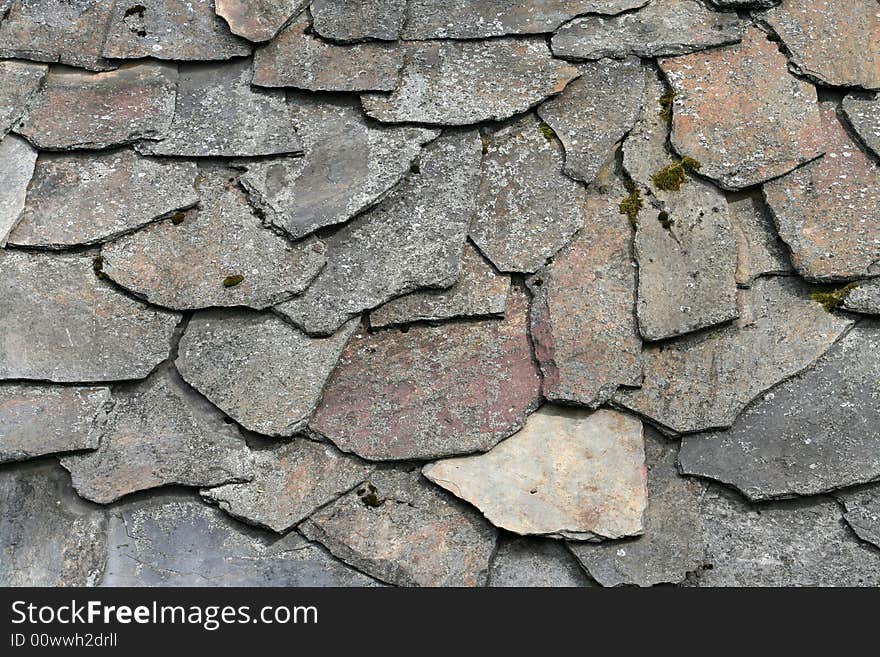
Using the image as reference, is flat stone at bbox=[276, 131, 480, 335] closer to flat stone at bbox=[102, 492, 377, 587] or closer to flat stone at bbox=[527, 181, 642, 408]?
flat stone at bbox=[527, 181, 642, 408]

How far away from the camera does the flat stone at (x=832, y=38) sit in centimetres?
322

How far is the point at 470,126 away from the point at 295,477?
1.15 metres

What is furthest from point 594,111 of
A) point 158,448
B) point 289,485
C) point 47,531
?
point 47,531

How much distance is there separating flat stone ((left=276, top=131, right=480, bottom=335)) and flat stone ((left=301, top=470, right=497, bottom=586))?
49 cm

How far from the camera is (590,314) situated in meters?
3.03

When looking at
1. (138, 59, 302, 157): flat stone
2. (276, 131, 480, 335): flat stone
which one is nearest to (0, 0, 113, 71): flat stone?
(138, 59, 302, 157): flat stone

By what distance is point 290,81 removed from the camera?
10.5 feet

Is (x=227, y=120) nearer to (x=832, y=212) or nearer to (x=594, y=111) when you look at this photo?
(x=594, y=111)

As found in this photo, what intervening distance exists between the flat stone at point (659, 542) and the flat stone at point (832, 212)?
686mm

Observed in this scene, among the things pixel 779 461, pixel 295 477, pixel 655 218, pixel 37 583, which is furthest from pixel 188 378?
pixel 779 461

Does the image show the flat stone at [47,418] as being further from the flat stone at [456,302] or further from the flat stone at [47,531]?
the flat stone at [456,302]

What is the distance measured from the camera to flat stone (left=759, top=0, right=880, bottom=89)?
322cm

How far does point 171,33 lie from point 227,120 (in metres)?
0.36

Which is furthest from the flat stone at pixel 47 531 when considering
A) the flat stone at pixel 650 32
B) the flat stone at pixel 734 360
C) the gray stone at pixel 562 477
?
the flat stone at pixel 650 32
